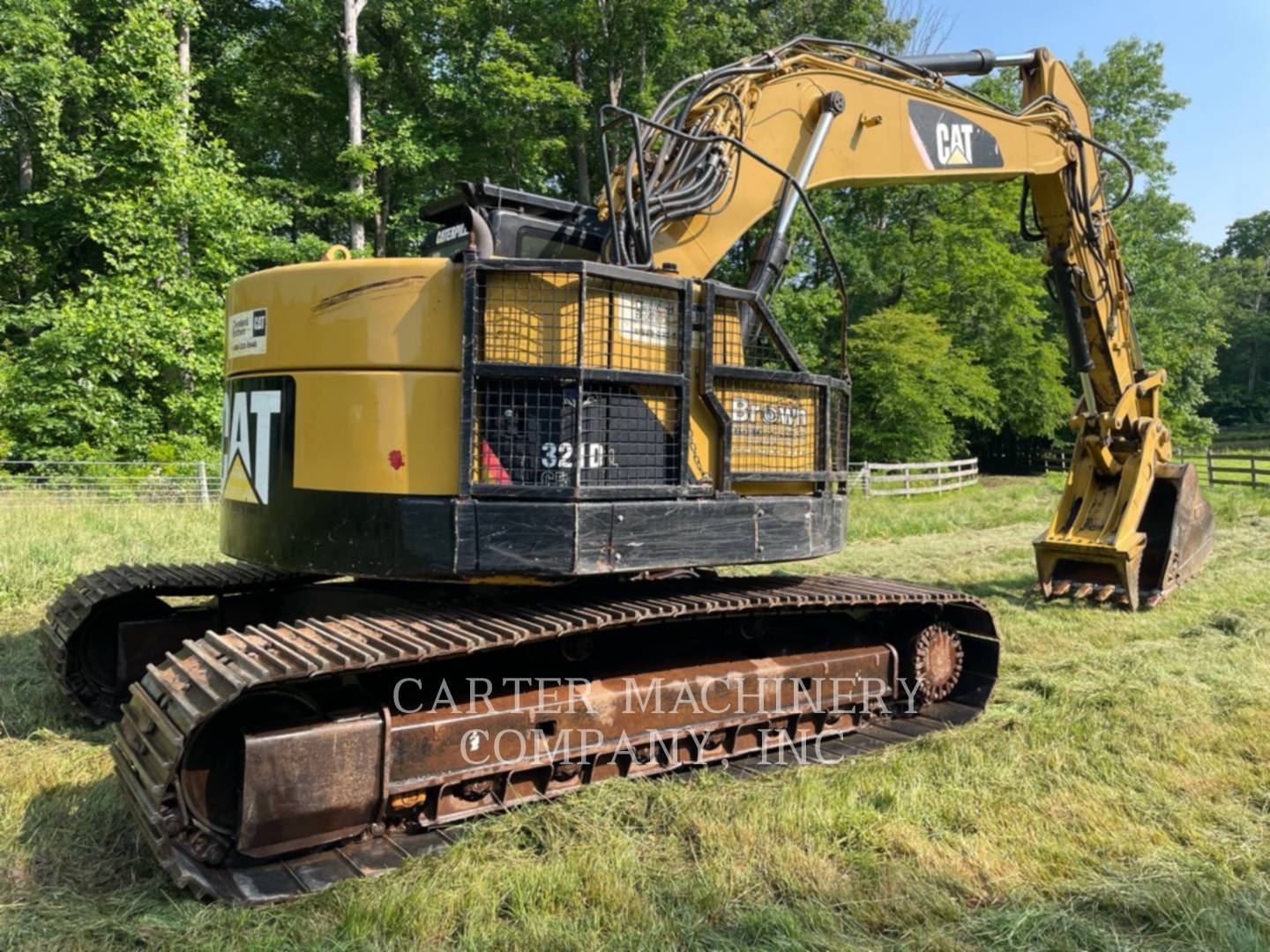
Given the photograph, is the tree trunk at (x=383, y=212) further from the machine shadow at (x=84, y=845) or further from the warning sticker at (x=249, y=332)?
the machine shadow at (x=84, y=845)

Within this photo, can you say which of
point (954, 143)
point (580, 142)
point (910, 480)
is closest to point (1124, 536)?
point (954, 143)

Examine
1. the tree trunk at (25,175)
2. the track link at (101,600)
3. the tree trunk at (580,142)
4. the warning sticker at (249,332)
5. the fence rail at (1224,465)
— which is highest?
the tree trunk at (580,142)

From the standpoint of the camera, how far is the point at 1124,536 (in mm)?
7895

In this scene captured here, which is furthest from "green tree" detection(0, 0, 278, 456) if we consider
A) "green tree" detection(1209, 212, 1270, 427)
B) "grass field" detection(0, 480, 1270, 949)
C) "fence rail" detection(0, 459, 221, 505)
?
"green tree" detection(1209, 212, 1270, 427)

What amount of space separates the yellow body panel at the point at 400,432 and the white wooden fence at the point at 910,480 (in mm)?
17246

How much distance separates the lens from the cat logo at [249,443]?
4.17 metres

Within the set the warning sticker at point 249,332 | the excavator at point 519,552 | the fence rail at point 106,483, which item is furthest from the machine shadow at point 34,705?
the fence rail at point 106,483

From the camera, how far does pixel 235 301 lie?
4.39 meters

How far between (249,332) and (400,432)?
104cm

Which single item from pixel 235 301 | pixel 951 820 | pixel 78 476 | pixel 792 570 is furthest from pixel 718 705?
pixel 78 476

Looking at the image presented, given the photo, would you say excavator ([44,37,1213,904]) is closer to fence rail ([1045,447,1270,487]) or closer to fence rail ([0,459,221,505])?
fence rail ([0,459,221,505])

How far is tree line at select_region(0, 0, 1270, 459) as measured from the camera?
18.0 metres

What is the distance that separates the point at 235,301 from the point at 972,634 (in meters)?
4.47

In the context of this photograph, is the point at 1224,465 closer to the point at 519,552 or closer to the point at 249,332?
the point at 519,552
